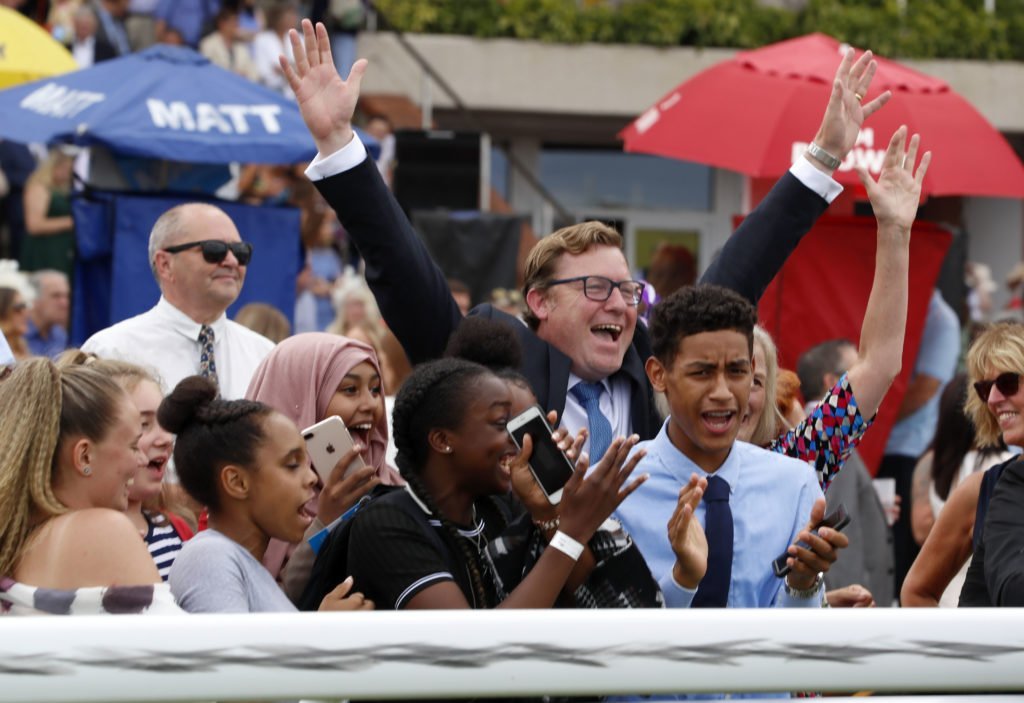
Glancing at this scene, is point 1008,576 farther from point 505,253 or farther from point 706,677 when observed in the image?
point 505,253

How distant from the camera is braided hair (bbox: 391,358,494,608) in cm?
344

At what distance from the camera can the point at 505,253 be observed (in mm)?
12008

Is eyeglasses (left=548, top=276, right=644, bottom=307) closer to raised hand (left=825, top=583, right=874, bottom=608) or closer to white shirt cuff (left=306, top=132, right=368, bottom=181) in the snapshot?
white shirt cuff (left=306, top=132, right=368, bottom=181)

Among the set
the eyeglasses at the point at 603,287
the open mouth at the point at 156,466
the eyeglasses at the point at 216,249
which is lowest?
the open mouth at the point at 156,466

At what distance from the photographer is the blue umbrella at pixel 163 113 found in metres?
8.16

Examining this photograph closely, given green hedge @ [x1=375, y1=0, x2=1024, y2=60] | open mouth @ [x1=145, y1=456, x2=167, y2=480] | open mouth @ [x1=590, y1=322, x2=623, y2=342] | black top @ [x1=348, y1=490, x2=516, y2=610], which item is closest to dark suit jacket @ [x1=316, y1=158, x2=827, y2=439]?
open mouth @ [x1=590, y1=322, x2=623, y2=342]

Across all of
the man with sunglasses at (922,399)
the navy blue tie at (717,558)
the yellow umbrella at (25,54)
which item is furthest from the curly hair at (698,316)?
the yellow umbrella at (25,54)

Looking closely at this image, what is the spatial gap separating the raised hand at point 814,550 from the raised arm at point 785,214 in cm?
130

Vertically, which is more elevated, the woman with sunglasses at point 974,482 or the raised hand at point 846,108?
the raised hand at point 846,108

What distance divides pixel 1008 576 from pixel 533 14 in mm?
14601

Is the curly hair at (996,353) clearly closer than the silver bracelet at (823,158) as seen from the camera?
Yes

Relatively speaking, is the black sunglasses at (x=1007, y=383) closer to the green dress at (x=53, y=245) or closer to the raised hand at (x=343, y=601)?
the raised hand at (x=343, y=601)

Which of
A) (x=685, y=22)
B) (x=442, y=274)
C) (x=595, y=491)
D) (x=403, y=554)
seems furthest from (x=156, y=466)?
(x=685, y=22)

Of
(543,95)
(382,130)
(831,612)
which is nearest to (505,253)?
(382,130)
